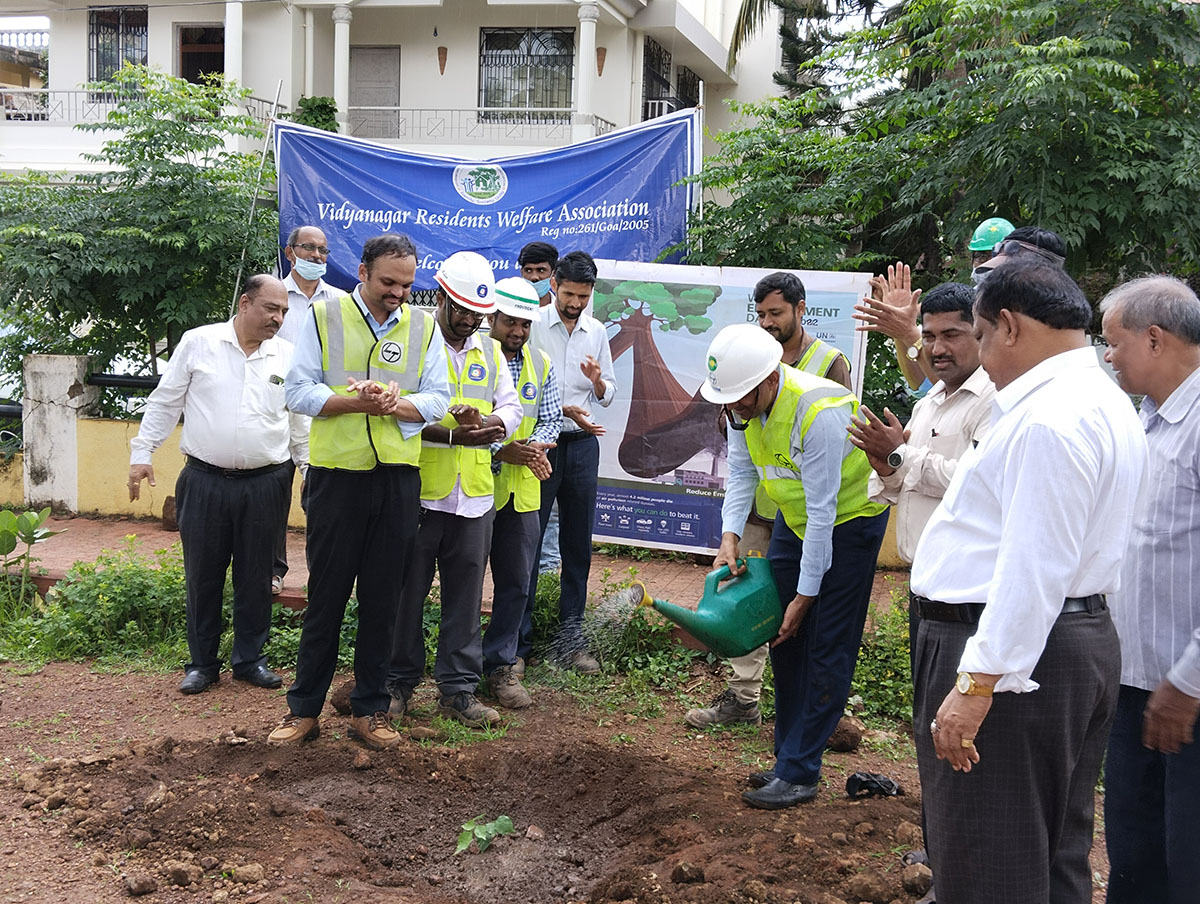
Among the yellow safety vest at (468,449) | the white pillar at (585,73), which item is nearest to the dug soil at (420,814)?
the yellow safety vest at (468,449)

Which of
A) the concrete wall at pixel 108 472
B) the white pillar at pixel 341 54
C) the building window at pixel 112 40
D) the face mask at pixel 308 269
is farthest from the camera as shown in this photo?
the building window at pixel 112 40

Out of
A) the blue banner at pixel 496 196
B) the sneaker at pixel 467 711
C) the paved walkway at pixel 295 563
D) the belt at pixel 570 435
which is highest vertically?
the blue banner at pixel 496 196

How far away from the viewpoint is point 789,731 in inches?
178

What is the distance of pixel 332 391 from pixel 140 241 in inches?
214

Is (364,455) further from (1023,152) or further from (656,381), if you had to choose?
(1023,152)

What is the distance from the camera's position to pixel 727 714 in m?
5.34

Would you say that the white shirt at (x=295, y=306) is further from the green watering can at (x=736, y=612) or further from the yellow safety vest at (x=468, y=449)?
the green watering can at (x=736, y=612)

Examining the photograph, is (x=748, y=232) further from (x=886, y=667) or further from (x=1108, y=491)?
(x=1108, y=491)

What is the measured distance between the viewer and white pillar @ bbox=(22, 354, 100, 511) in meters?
9.05

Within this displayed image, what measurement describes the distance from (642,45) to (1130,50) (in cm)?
1436

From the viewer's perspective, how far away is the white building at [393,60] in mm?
19281

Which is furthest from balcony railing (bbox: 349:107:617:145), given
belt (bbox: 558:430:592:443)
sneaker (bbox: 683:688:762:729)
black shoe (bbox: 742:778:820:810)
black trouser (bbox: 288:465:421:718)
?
black shoe (bbox: 742:778:820:810)

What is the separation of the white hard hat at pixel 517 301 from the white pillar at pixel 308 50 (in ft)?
54.4

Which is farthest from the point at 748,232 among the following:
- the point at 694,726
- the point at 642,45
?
the point at 642,45
